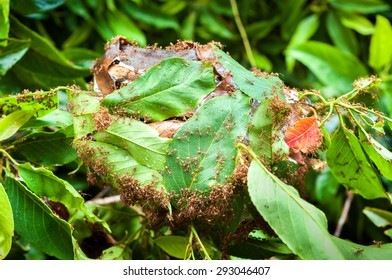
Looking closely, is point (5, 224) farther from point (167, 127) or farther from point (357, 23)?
point (357, 23)

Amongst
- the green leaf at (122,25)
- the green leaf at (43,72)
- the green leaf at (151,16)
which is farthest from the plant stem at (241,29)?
the green leaf at (43,72)

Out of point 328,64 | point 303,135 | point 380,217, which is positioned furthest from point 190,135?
point 328,64

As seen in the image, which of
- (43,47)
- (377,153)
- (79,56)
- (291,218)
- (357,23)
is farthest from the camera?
(357,23)

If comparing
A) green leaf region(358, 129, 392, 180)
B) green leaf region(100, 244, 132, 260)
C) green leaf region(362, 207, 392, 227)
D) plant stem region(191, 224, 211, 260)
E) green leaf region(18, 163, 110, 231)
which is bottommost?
green leaf region(100, 244, 132, 260)

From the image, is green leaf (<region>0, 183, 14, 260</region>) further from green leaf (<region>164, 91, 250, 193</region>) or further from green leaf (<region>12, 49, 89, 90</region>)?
green leaf (<region>12, 49, 89, 90</region>)

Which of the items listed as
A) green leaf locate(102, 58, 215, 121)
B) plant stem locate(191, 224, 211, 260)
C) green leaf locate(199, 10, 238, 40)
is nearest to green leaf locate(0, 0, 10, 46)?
green leaf locate(102, 58, 215, 121)

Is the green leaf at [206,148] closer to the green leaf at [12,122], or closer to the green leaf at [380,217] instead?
the green leaf at [12,122]
